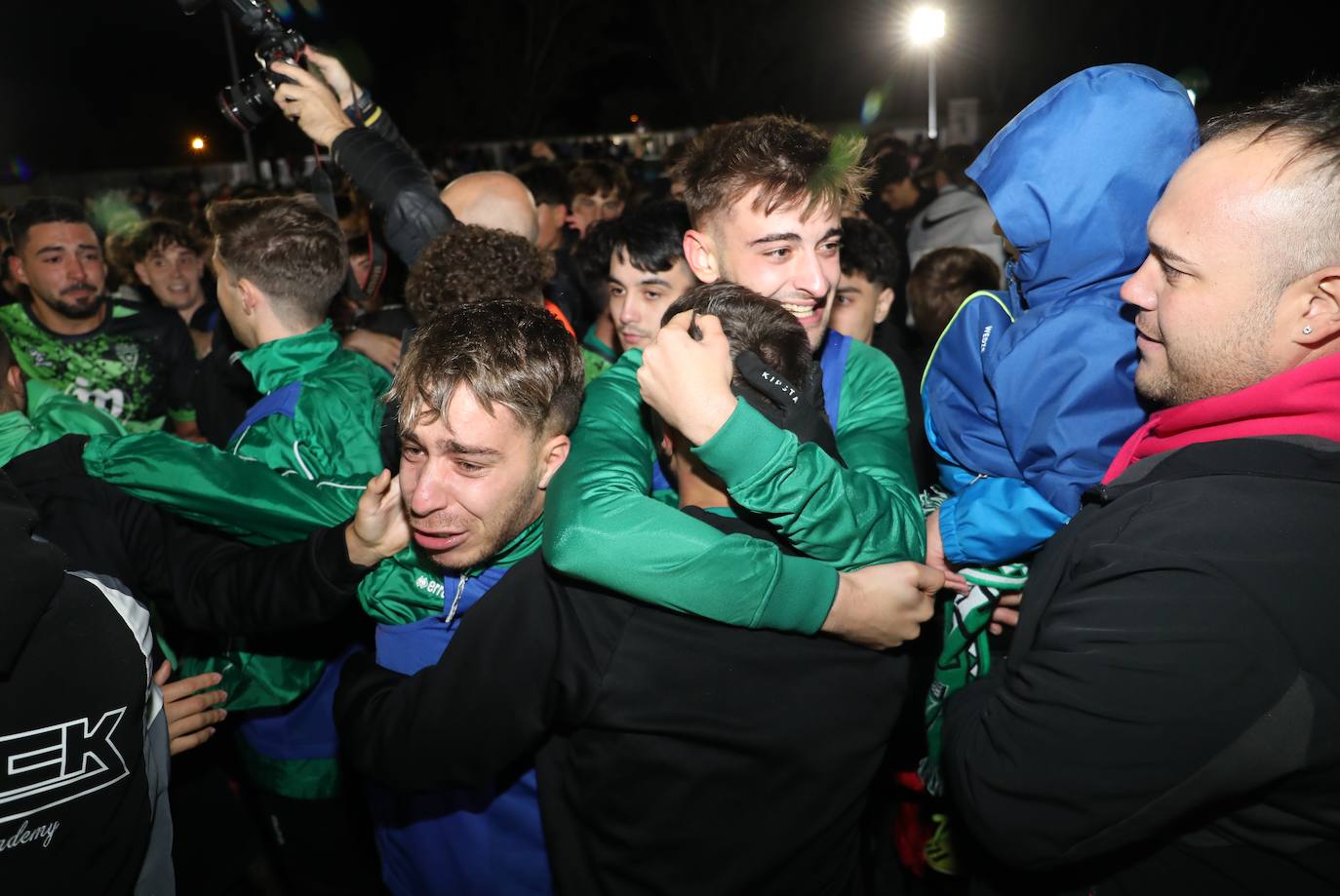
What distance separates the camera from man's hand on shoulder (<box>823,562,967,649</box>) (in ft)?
5.35

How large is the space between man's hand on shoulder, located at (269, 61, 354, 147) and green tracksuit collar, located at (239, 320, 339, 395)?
969mm

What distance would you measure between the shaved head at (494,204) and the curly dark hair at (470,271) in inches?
39.3

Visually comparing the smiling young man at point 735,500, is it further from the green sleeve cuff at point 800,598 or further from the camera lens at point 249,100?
the camera lens at point 249,100

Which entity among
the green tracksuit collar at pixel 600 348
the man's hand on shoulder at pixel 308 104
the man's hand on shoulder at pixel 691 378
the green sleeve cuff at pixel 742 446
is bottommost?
the green tracksuit collar at pixel 600 348

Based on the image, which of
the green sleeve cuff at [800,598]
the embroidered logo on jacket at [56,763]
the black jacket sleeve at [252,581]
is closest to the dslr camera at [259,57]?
the black jacket sleeve at [252,581]

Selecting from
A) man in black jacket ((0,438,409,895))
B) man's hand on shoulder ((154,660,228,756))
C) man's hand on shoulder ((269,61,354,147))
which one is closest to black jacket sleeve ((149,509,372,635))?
man in black jacket ((0,438,409,895))

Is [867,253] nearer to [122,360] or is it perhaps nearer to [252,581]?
[252,581]

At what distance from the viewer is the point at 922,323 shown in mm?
3920

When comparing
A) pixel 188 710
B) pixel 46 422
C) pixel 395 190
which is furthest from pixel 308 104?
pixel 188 710

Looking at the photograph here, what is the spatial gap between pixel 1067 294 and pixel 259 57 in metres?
3.10

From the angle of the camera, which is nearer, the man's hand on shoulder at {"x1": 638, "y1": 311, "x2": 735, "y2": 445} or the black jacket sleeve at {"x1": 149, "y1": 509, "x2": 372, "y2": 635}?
the man's hand on shoulder at {"x1": 638, "y1": 311, "x2": 735, "y2": 445}

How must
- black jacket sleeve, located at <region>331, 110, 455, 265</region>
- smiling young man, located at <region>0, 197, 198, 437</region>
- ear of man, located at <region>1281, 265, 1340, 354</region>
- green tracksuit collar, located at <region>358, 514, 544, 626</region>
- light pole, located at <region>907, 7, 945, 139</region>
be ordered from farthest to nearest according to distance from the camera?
1. light pole, located at <region>907, 7, 945, 139</region>
2. smiling young man, located at <region>0, 197, 198, 437</region>
3. black jacket sleeve, located at <region>331, 110, 455, 265</region>
4. green tracksuit collar, located at <region>358, 514, 544, 626</region>
5. ear of man, located at <region>1281, 265, 1340, 354</region>

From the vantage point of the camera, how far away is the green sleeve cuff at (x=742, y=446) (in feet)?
5.00

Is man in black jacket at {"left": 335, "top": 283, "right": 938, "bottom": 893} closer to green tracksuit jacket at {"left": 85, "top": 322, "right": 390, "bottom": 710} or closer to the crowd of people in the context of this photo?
the crowd of people
